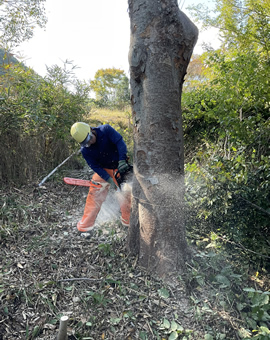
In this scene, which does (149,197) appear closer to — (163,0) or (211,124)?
→ (163,0)

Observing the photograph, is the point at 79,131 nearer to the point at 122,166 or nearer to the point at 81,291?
the point at 122,166

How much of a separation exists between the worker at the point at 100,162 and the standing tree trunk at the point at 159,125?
0.99 m

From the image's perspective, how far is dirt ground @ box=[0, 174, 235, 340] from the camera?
1836mm

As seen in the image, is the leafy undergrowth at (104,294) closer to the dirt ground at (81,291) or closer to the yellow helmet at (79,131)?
the dirt ground at (81,291)

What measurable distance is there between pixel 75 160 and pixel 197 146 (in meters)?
2.68

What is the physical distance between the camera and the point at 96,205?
3395 mm

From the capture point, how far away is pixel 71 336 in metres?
1.76

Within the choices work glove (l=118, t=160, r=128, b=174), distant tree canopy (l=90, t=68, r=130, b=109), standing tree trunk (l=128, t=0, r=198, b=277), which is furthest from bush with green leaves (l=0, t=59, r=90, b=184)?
distant tree canopy (l=90, t=68, r=130, b=109)

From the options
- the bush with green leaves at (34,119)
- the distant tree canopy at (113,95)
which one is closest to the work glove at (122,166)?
the bush with green leaves at (34,119)

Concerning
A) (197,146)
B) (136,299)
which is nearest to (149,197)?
(136,299)

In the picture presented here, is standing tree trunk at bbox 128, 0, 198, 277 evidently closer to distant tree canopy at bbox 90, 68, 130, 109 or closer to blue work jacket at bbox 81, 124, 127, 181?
blue work jacket at bbox 81, 124, 127, 181

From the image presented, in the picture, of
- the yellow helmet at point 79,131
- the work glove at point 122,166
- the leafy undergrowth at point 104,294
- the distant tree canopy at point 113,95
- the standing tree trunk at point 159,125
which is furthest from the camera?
the distant tree canopy at point 113,95

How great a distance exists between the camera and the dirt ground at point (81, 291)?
184 cm

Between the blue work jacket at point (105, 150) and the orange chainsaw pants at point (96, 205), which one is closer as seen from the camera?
the orange chainsaw pants at point (96, 205)
